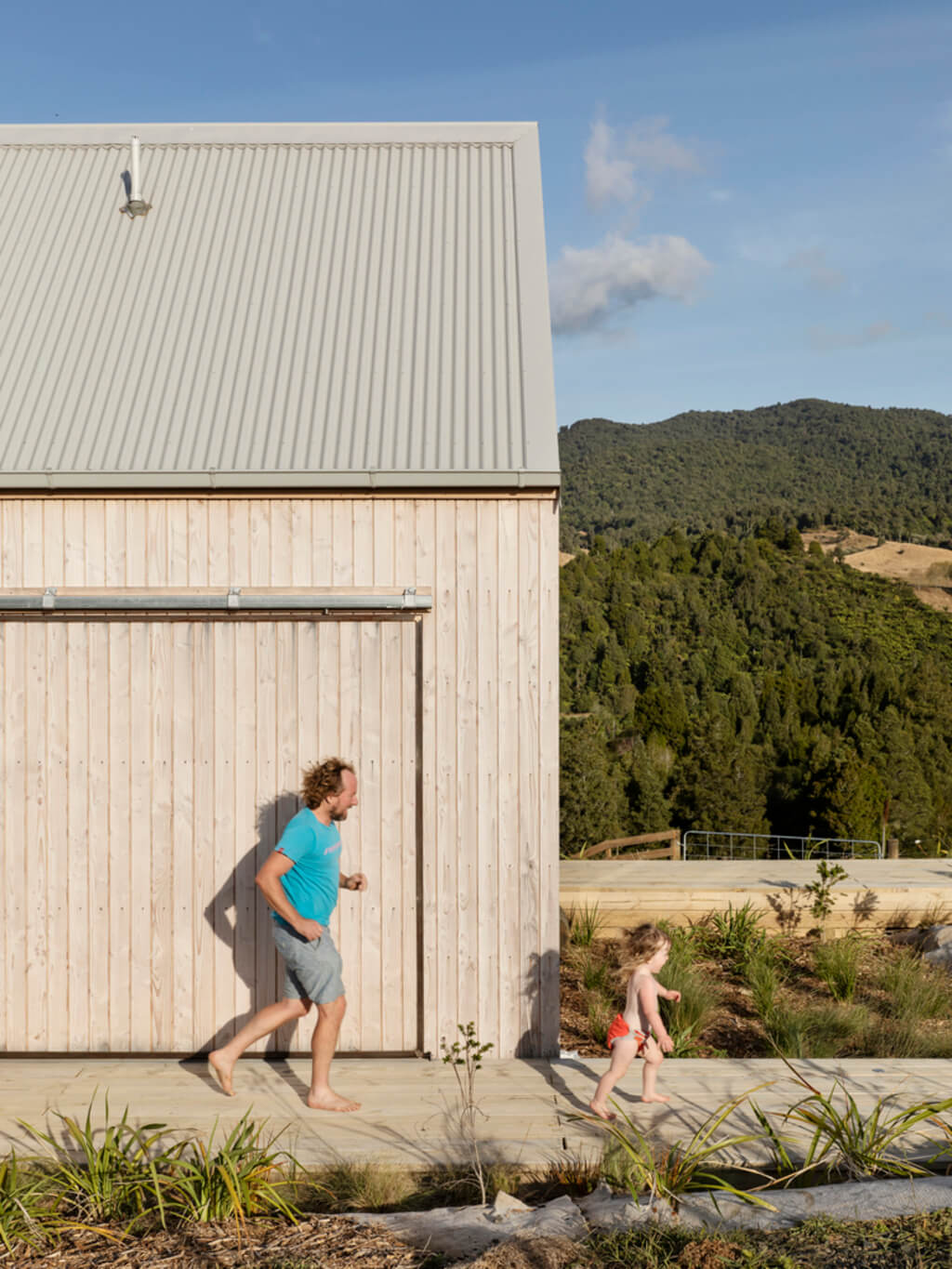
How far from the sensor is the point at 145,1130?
4711 millimetres

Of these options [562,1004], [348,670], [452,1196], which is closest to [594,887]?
[562,1004]

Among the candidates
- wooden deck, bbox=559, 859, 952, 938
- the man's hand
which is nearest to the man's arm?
the man's hand

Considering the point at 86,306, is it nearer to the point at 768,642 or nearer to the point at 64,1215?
the point at 64,1215

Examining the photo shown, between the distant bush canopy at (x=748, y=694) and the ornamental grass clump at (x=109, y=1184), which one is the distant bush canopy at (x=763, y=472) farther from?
the ornamental grass clump at (x=109, y=1184)

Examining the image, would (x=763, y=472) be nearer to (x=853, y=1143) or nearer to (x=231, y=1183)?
(x=853, y=1143)

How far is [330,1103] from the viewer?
16.5 ft

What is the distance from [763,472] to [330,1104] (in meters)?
79.5

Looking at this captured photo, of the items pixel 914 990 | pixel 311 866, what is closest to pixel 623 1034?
pixel 311 866

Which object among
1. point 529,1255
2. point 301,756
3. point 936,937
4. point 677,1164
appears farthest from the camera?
point 936,937

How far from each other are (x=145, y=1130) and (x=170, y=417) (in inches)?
151

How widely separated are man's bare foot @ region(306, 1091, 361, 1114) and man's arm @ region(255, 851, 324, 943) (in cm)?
76

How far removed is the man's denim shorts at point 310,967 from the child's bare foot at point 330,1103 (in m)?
0.43

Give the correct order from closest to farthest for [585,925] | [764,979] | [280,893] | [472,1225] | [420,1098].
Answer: [472,1225], [280,893], [420,1098], [764,979], [585,925]

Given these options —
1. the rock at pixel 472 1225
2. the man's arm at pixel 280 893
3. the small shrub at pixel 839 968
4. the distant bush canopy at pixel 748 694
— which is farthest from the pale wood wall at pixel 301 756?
the distant bush canopy at pixel 748 694
